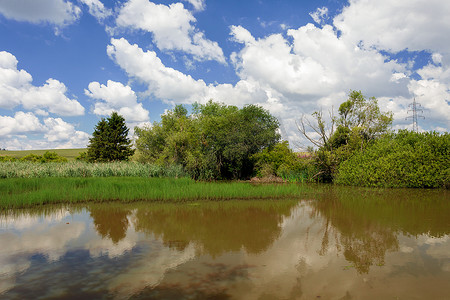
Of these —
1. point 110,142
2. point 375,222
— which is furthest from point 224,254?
point 110,142

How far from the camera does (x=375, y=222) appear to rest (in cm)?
988

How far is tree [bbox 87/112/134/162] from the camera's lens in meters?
44.9

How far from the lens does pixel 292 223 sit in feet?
32.8

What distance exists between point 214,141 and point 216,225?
2326cm

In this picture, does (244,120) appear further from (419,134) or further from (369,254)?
(369,254)

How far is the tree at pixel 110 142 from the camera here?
1767 inches

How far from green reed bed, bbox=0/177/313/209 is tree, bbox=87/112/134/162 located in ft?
95.4

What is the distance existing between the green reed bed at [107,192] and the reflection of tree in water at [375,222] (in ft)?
12.5

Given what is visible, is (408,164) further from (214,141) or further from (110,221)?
(110,221)

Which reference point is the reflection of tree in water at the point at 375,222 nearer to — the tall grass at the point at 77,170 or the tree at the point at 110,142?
the tall grass at the point at 77,170

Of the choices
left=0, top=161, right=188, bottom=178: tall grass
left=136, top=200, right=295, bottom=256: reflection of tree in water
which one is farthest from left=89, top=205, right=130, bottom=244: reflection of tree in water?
left=0, top=161, right=188, bottom=178: tall grass

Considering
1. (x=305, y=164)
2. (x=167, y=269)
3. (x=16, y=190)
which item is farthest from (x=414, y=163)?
(x=16, y=190)

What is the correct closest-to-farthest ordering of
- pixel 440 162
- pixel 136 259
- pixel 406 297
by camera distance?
pixel 406 297 → pixel 136 259 → pixel 440 162

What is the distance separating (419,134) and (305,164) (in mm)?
9934
